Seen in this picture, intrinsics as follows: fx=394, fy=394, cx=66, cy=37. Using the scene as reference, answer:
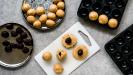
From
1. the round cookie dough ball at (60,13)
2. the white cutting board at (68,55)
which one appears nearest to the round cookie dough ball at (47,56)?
the white cutting board at (68,55)

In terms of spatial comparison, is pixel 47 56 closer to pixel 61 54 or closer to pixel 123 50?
pixel 61 54

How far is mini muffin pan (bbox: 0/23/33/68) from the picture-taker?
45.1 inches

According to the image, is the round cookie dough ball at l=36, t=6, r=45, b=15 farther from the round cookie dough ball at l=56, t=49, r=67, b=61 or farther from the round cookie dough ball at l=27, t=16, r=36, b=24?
the round cookie dough ball at l=56, t=49, r=67, b=61

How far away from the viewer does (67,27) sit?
3.79ft

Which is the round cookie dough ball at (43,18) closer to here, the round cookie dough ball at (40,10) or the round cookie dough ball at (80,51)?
the round cookie dough ball at (40,10)

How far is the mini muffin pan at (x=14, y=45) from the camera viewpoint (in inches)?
45.1

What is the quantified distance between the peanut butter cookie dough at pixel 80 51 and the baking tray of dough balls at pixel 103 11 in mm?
82

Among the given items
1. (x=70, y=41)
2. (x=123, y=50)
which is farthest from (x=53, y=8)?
(x=123, y=50)

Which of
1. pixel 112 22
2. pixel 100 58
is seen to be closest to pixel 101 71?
pixel 100 58

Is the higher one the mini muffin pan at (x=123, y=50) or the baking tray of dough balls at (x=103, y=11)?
the baking tray of dough balls at (x=103, y=11)

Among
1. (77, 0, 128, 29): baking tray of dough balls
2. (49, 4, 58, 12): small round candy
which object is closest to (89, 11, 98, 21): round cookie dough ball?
(77, 0, 128, 29): baking tray of dough balls

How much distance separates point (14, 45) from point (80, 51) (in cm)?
19

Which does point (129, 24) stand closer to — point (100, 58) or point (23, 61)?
point (100, 58)

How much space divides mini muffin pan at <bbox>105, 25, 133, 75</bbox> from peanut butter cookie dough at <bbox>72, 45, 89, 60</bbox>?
64mm
